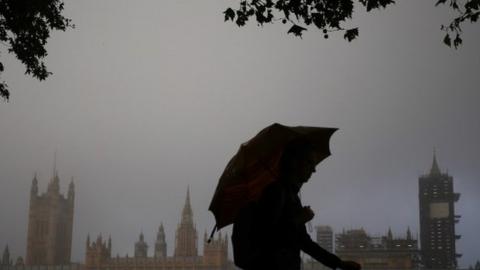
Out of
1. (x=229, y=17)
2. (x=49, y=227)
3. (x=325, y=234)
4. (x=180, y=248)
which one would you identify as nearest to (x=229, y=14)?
(x=229, y=17)

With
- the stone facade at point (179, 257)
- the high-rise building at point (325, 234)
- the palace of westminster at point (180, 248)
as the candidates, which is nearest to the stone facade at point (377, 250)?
the palace of westminster at point (180, 248)

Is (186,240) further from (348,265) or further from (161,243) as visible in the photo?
(348,265)

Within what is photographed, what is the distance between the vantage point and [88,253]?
8238 cm

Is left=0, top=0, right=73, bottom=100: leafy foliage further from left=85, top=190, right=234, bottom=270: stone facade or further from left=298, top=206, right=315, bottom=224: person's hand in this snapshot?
left=85, top=190, right=234, bottom=270: stone facade

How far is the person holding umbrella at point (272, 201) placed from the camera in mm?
2373

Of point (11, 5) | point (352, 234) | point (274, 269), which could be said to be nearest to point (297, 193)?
point (274, 269)

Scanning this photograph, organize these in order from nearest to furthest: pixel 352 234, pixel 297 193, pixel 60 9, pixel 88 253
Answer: pixel 297 193, pixel 60 9, pixel 88 253, pixel 352 234

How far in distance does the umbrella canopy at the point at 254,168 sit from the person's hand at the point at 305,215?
17cm

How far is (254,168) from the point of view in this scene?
258cm

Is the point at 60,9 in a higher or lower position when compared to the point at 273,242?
higher


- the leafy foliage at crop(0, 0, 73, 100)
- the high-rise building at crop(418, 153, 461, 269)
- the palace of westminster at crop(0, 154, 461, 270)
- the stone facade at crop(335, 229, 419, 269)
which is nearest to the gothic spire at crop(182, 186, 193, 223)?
the palace of westminster at crop(0, 154, 461, 270)

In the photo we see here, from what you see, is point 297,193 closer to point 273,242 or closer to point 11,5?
point 273,242

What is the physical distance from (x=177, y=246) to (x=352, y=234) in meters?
26.2

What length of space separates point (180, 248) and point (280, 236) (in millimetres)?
83114
